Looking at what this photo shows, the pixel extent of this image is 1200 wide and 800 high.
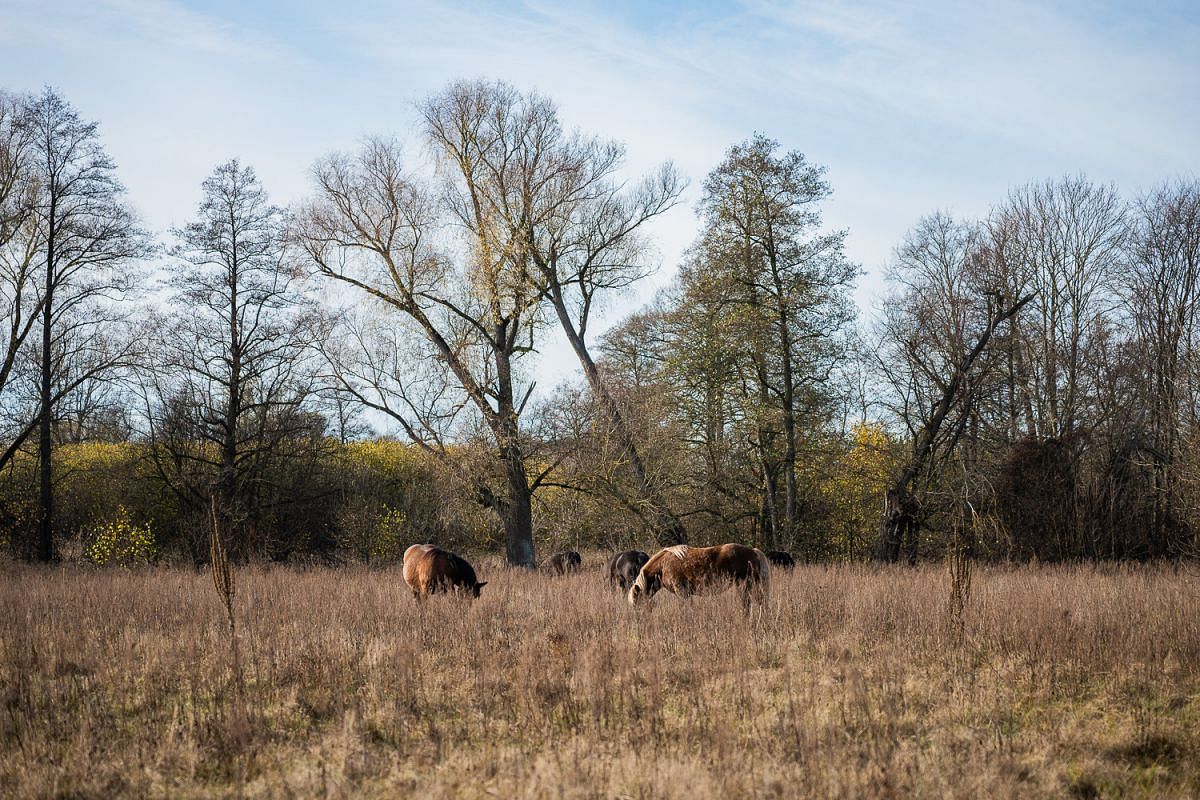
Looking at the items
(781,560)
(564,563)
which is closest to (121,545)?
(564,563)

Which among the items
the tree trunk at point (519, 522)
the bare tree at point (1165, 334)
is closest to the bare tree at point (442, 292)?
the tree trunk at point (519, 522)

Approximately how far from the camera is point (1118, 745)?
22.1ft

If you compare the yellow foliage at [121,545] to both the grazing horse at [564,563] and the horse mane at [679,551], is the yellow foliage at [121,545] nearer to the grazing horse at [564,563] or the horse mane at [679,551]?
the grazing horse at [564,563]

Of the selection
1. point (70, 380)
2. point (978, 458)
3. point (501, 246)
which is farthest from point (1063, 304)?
point (70, 380)

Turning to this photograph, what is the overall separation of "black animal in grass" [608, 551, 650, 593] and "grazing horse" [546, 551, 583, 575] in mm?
3892

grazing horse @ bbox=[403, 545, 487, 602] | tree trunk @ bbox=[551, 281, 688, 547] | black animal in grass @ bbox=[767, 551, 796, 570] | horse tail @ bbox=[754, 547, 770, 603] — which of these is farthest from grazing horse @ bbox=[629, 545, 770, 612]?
tree trunk @ bbox=[551, 281, 688, 547]

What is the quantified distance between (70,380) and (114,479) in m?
4.50

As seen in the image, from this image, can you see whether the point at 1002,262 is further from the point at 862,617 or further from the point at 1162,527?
the point at 862,617

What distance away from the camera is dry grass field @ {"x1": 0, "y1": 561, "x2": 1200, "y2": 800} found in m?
6.07

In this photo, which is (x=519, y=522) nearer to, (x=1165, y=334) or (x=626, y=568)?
(x=626, y=568)

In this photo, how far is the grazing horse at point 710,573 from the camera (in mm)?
11703

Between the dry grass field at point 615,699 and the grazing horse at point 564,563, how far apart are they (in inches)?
283

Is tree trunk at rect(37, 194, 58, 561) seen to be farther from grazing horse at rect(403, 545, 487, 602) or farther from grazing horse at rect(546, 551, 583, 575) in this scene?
grazing horse at rect(403, 545, 487, 602)

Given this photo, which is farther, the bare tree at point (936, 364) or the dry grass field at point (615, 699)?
the bare tree at point (936, 364)
